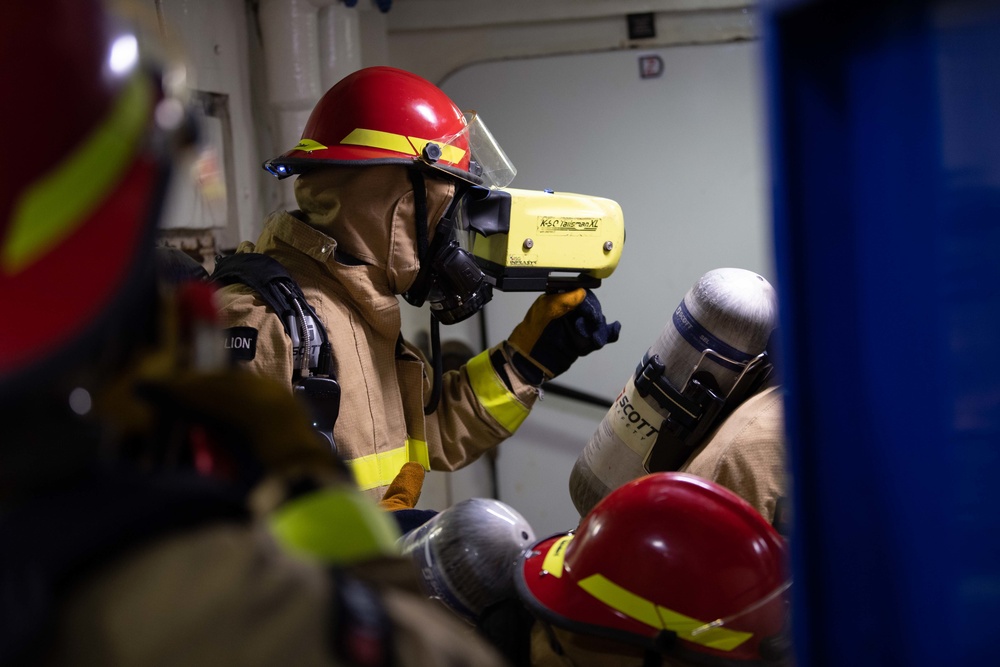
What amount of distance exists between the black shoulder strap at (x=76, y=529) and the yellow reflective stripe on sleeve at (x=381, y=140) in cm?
158

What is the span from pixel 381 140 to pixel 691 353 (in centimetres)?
86

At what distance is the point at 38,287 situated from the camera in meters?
0.53

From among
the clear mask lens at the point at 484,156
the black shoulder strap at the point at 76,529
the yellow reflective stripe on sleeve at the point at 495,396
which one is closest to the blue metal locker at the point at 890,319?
the black shoulder strap at the point at 76,529

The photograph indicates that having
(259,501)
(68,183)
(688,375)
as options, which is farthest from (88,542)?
(688,375)

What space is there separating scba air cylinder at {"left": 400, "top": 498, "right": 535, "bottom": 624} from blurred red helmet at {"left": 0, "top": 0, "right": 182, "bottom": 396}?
0.75 metres

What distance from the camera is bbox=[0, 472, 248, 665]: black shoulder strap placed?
46cm

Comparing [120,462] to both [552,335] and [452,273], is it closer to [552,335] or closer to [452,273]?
[452,273]

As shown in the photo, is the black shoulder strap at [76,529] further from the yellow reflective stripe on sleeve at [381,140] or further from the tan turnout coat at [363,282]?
the yellow reflective stripe on sleeve at [381,140]

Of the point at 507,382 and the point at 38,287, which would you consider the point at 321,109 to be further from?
the point at 38,287

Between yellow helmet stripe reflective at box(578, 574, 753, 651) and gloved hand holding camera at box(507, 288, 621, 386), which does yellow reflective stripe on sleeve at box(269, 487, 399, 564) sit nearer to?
yellow helmet stripe reflective at box(578, 574, 753, 651)

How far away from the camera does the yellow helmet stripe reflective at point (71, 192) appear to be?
0.54 meters

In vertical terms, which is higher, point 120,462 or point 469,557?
point 120,462

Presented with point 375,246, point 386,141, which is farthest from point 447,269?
point 386,141

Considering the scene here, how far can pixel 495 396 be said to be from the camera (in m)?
2.35
